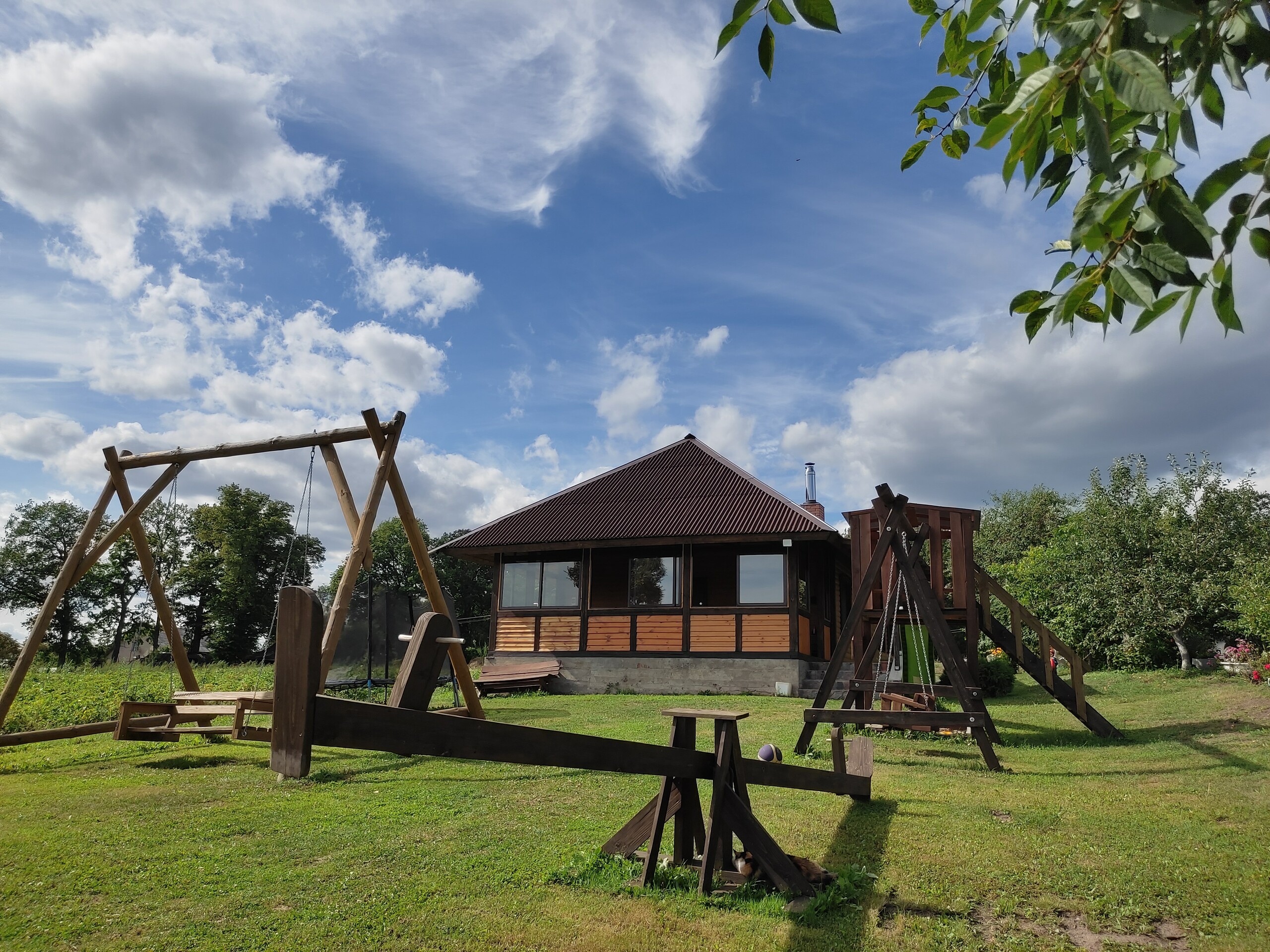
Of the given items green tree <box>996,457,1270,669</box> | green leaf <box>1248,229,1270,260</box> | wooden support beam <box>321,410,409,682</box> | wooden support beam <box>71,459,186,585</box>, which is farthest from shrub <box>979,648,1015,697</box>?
green leaf <box>1248,229,1270,260</box>

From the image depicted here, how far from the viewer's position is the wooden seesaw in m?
2.29

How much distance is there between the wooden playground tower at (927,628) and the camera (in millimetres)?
8188

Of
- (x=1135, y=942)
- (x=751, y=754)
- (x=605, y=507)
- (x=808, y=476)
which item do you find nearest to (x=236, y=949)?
(x=1135, y=942)

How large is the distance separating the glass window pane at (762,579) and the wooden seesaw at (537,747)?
11.3 metres

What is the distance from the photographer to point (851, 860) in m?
4.80

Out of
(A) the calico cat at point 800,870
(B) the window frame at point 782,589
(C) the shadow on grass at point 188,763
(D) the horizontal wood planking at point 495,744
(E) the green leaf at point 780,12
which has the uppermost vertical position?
(E) the green leaf at point 780,12

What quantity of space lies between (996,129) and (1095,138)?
0.77ft

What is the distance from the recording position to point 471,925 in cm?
382

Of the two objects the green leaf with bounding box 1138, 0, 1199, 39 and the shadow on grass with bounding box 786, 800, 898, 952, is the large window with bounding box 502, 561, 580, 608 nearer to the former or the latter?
the shadow on grass with bounding box 786, 800, 898, 952

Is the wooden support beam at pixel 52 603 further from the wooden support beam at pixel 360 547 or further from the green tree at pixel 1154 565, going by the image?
the green tree at pixel 1154 565

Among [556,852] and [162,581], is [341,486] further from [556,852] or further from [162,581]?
[556,852]

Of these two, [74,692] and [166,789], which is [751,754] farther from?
[74,692]

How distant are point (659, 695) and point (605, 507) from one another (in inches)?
210

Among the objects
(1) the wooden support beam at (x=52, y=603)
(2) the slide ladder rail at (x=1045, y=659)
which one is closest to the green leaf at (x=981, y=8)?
(2) the slide ladder rail at (x=1045, y=659)
